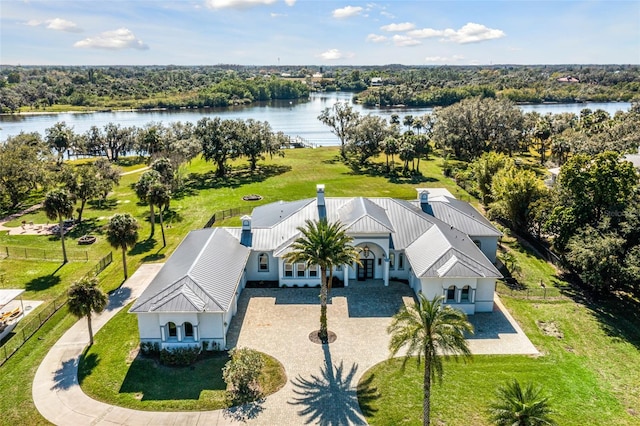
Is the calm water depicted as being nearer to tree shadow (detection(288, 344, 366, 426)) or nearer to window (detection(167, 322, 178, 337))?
window (detection(167, 322, 178, 337))

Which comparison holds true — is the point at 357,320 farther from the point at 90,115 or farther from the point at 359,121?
the point at 90,115

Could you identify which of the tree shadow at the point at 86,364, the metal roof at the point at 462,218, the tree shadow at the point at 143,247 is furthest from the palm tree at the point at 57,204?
the metal roof at the point at 462,218

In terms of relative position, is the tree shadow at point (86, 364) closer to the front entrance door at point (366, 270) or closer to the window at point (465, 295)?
the front entrance door at point (366, 270)

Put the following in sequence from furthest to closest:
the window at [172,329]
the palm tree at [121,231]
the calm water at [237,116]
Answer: the calm water at [237,116] → the palm tree at [121,231] → the window at [172,329]

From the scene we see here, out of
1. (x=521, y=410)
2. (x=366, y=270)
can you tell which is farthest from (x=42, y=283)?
(x=521, y=410)

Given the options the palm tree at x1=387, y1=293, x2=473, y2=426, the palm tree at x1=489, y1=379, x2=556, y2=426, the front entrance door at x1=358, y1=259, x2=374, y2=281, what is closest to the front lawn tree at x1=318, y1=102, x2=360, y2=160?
the front entrance door at x1=358, y1=259, x2=374, y2=281
